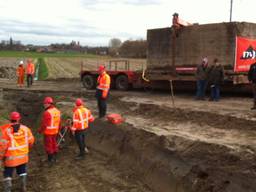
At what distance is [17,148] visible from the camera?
26.7 feet

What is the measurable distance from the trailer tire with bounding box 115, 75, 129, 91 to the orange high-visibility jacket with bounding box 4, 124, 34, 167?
12.7 metres

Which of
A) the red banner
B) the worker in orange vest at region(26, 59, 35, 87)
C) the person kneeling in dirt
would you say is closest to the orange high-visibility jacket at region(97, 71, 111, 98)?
the person kneeling in dirt

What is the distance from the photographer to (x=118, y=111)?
51.3ft

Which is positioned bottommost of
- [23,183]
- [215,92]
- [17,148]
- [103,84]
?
[23,183]

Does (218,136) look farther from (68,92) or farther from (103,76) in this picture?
(68,92)

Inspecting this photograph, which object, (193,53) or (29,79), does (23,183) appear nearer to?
(193,53)

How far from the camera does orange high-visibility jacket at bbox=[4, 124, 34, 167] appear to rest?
26.5 ft

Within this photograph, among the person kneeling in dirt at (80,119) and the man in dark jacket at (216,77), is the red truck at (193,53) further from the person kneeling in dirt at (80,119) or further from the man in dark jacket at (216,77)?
the person kneeling in dirt at (80,119)

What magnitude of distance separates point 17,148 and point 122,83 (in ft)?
43.3

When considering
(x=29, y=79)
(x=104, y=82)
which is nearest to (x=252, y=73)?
(x=104, y=82)

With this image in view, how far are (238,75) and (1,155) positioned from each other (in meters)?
11.0

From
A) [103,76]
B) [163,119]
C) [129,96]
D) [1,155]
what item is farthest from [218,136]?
[129,96]

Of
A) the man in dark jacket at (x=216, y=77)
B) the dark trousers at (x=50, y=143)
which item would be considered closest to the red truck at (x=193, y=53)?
the man in dark jacket at (x=216, y=77)

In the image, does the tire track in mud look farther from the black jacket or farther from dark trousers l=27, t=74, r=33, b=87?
dark trousers l=27, t=74, r=33, b=87
